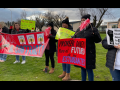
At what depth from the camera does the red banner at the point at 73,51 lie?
2688mm

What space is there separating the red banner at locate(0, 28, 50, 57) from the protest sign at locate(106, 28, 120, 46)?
6.86 ft

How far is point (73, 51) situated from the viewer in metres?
→ 2.97

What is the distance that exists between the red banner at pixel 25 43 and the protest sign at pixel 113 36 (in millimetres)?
2092

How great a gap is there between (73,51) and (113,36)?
3.54ft

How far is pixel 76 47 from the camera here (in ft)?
9.52

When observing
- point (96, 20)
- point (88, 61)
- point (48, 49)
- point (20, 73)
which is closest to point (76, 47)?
point (88, 61)

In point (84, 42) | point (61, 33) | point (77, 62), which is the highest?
point (61, 33)

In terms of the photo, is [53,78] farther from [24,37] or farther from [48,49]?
[24,37]

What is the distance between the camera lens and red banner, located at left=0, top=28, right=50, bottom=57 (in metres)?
3.84

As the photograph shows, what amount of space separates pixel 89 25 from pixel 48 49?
192 cm

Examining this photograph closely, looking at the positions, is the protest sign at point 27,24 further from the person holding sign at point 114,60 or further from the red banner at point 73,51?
the person holding sign at point 114,60

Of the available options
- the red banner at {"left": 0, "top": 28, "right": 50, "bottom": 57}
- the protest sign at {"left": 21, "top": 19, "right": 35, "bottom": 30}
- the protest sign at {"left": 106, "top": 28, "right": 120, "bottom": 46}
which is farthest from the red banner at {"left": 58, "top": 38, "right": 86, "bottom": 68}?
the protest sign at {"left": 21, "top": 19, "right": 35, "bottom": 30}

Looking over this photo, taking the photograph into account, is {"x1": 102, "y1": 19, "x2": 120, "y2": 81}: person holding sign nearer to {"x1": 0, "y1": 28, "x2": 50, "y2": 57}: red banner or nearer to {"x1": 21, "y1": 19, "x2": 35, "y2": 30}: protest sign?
{"x1": 0, "y1": 28, "x2": 50, "y2": 57}: red banner

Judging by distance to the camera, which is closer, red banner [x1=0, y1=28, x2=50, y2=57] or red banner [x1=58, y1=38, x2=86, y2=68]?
red banner [x1=58, y1=38, x2=86, y2=68]
